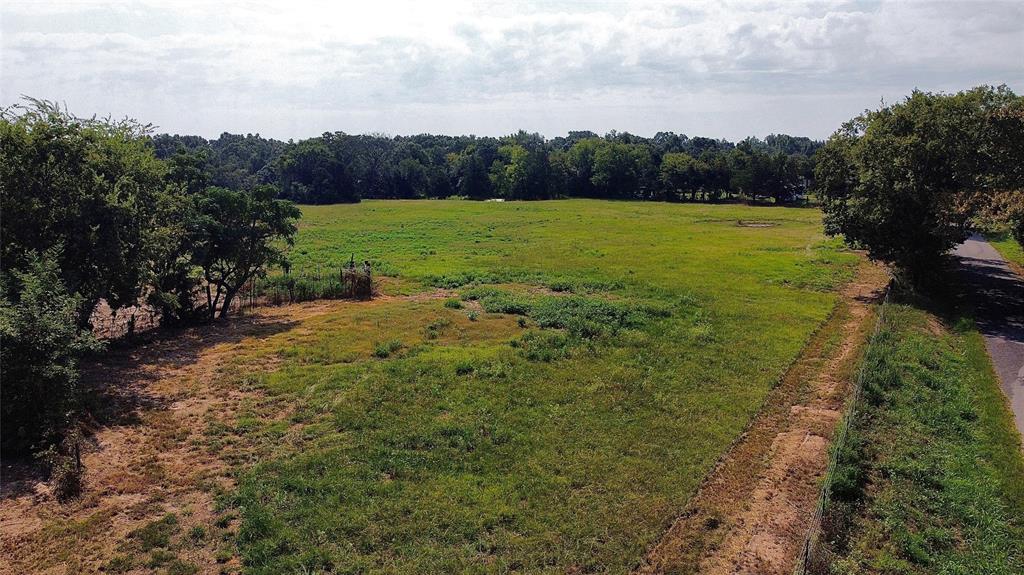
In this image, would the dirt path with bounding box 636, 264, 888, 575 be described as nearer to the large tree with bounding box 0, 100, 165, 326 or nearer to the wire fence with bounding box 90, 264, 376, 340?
the large tree with bounding box 0, 100, 165, 326

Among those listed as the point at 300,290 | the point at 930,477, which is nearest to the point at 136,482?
the point at 930,477

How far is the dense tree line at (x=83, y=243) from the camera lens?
49.6 ft

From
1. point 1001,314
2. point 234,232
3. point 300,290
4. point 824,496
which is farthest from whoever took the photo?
point 300,290

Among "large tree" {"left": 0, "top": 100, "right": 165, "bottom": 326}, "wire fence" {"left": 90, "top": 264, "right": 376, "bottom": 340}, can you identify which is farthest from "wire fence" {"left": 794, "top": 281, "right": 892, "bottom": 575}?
"wire fence" {"left": 90, "top": 264, "right": 376, "bottom": 340}

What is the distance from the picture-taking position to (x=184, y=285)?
27.4 m

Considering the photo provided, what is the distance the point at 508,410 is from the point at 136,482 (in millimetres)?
9757

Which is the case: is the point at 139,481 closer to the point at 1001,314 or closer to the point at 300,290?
the point at 300,290

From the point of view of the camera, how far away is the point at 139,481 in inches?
552

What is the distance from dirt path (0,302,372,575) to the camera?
37.5ft

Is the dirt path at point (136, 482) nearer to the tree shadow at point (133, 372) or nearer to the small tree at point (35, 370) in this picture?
the tree shadow at point (133, 372)

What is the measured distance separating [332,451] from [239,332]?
46.7 feet

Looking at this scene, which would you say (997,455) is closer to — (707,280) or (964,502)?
(964,502)

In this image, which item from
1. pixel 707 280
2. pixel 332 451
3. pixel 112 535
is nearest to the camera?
pixel 112 535

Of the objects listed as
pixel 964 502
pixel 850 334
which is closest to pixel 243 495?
pixel 964 502
